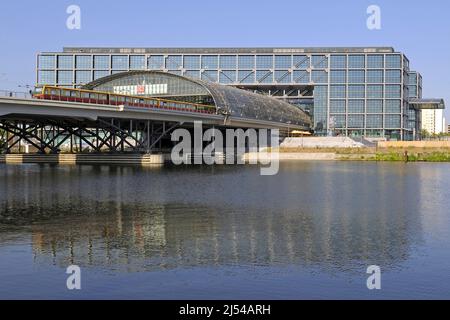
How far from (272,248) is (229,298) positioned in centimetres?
755

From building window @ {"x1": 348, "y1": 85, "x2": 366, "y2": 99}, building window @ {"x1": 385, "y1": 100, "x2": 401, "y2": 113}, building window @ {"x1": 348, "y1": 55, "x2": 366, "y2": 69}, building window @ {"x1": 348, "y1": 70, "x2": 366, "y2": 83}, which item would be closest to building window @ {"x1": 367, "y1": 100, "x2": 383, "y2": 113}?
building window @ {"x1": 385, "y1": 100, "x2": 401, "y2": 113}

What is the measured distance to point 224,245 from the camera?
83.9 feet

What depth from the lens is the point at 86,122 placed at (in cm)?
10744

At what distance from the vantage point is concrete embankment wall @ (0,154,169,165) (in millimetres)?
107375

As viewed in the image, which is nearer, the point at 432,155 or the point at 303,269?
the point at 303,269

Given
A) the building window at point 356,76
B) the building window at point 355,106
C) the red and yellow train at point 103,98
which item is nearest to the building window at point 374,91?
the building window at point 356,76

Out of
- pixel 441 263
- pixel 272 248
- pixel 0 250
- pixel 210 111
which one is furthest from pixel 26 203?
pixel 210 111

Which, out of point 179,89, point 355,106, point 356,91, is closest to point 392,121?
point 355,106

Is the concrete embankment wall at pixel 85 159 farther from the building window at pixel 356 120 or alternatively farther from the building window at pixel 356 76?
the building window at pixel 356 76

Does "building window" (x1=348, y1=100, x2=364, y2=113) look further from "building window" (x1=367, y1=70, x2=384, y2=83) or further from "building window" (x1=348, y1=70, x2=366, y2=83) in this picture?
"building window" (x1=367, y1=70, x2=384, y2=83)

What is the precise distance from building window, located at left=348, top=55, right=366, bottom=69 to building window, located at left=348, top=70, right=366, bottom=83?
1.69 m
